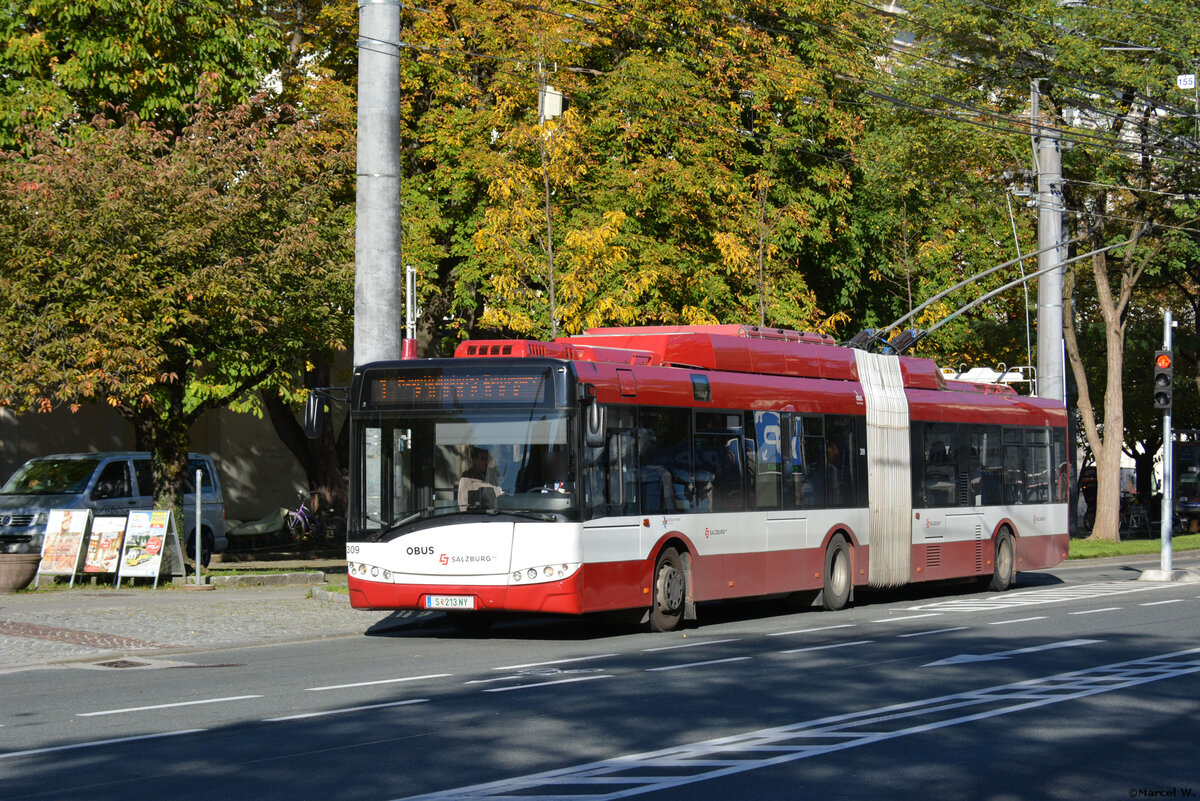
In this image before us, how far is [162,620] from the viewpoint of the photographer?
1712 cm

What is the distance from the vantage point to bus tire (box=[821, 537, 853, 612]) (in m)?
19.6

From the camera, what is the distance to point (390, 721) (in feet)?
31.7

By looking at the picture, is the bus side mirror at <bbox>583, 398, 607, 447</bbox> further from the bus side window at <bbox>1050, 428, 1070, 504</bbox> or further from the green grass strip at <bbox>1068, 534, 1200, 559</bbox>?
the green grass strip at <bbox>1068, 534, 1200, 559</bbox>

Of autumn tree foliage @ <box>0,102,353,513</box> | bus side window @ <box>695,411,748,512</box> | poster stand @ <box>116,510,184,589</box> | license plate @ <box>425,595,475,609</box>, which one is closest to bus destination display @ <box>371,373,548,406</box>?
license plate @ <box>425,595,475,609</box>

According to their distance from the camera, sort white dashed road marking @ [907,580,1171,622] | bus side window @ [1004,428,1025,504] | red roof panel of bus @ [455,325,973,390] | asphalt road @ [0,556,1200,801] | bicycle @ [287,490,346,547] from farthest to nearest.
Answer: bicycle @ [287,490,346,547]
bus side window @ [1004,428,1025,504]
white dashed road marking @ [907,580,1171,622]
red roof panel of bus @ [455,325,973,390]
asphalt road @ [0,556,1200,801]

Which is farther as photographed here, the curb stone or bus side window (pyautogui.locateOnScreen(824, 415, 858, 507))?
the curb stone

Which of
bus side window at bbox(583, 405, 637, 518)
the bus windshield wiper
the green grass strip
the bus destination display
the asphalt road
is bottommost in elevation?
the asphalt road

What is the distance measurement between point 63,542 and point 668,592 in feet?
31.7

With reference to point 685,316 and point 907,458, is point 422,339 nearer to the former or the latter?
point 685,316

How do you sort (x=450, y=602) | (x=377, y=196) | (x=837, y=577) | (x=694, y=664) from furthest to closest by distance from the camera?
(x=837, y=577), (x=377, y=196), (x=450, y=602), (x=694, y=664)

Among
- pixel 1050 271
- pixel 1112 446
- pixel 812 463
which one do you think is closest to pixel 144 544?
pixel 812 463

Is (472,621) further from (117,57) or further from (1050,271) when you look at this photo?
(1050,271)

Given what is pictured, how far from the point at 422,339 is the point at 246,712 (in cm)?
2304

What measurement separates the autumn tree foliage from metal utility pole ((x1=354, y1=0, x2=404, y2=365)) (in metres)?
3.28
